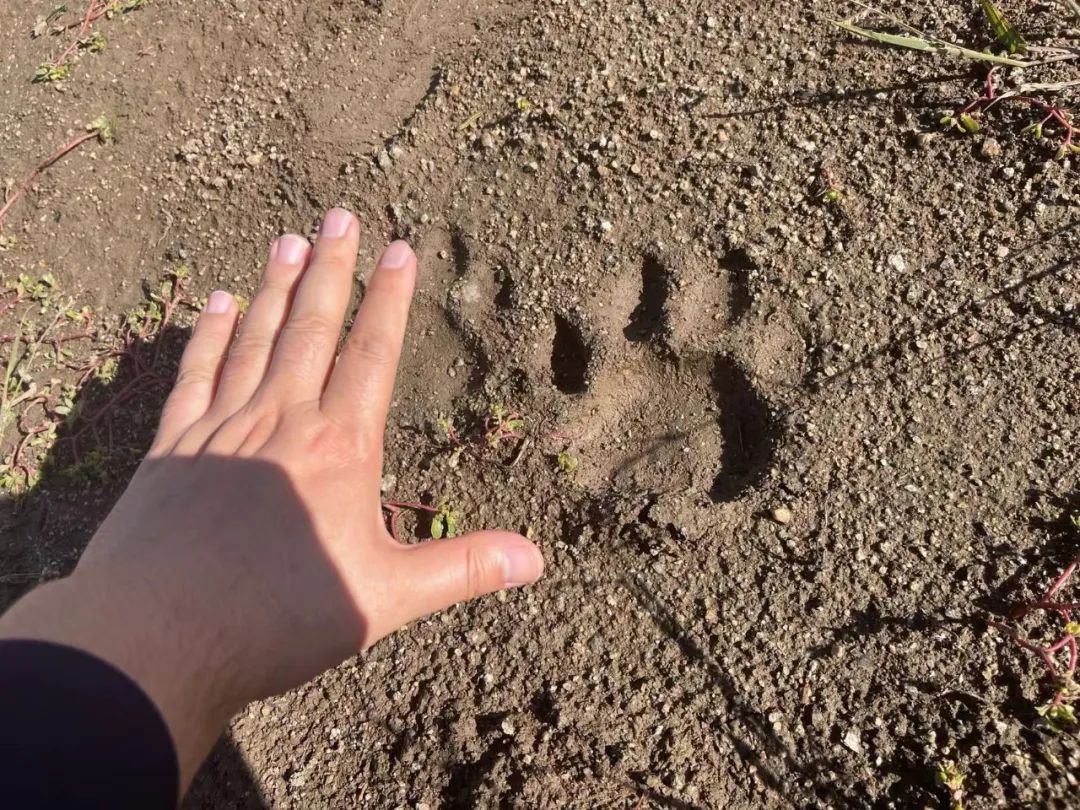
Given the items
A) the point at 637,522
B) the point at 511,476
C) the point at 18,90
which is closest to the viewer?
the point at 637,522

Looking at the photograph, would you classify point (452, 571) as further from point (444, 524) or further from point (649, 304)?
point (649, 304)

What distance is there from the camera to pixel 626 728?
6.16 feet

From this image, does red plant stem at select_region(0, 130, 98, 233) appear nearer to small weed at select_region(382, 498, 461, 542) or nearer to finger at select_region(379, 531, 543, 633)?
small weed at select_region(382, 498, 461, 542)

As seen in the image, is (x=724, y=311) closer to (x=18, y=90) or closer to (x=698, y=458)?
(x=698, y=458)

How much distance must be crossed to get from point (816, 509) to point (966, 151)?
3.80 ft

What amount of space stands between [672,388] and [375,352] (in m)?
0.89

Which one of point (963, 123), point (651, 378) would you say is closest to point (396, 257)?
point (651, 378)

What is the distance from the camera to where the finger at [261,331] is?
6.95 feet

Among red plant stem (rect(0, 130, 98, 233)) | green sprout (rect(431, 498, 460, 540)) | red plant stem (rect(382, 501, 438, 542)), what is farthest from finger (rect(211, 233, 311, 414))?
red plant stem (rect(0, 130, 98, 233))

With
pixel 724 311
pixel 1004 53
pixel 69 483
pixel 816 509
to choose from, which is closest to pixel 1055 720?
pixel 816 509

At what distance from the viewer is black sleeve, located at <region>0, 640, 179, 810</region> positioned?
54.6 inches

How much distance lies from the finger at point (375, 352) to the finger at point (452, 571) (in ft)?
1.32

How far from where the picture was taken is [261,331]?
2.16 metres

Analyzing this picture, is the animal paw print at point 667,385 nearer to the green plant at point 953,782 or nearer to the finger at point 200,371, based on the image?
the green plant at point 953,782
